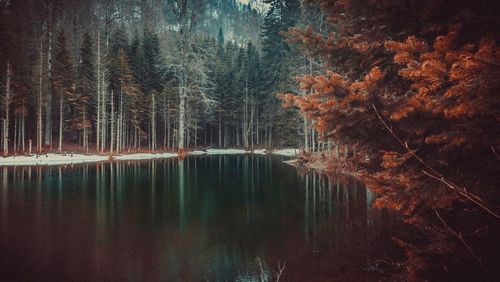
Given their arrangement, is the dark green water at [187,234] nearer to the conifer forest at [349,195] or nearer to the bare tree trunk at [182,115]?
the conifer forest at [349,195]

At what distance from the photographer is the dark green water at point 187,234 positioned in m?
6.45

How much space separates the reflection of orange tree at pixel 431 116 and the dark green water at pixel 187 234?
216cm

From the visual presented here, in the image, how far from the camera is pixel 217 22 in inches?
6083

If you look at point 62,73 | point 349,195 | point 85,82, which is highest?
point 62,73

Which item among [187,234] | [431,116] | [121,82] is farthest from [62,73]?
[431,116]

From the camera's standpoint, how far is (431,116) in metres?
4.05

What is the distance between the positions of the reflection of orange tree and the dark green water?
7.10 feet

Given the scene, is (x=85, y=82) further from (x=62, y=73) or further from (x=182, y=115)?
(x=182, y=115)

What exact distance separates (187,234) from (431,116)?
23.0ft

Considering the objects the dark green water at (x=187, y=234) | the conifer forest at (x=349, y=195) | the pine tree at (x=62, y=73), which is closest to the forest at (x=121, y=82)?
the pine tree at (x=62, y=73)

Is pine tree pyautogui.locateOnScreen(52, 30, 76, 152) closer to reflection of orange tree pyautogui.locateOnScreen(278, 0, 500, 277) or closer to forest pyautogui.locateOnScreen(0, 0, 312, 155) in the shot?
forest pyautogui.locateOnScreen(0, 0, 312, 155)

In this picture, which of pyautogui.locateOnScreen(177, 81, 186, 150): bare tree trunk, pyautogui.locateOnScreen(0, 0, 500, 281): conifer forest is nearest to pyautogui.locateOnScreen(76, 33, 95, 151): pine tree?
pyautogui.locateOnScreen(177, 81, 186, 150): bare tree trunk

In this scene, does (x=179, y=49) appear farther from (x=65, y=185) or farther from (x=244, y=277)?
(x=244, y=277)

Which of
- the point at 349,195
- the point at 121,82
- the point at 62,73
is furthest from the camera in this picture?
the point at 121,82
